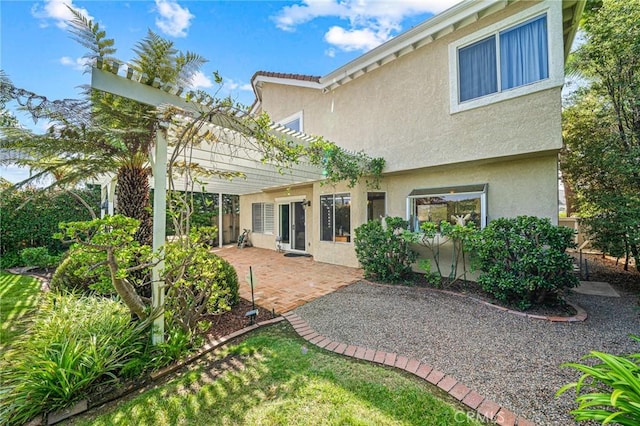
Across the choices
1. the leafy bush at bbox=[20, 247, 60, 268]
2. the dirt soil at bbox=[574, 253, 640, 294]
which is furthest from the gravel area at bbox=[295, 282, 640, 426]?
the leafy bush at bbox=[20, 247, 60, 268]

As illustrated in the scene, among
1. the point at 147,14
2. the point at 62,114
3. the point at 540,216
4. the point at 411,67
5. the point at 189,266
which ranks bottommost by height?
the point at 189,266

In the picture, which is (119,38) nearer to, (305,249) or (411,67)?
(411,67)

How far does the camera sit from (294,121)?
14.7 metres

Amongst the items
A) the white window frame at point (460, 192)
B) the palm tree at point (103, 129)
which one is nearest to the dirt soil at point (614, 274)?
the white window frame at point (460, 192)

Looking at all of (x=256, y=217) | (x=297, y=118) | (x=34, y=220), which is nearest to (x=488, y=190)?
(x=297, y=118)

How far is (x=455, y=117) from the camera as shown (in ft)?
27.4

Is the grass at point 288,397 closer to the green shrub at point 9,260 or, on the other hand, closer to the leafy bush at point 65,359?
the leafy bush at point 65,359

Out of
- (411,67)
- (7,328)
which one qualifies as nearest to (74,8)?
(7,328)

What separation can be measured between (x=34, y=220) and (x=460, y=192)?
777 inches

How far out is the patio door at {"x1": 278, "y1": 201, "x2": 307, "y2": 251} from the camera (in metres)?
15.6

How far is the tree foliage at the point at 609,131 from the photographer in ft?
23.2

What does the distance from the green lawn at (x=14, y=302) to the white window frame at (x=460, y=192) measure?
428 inches

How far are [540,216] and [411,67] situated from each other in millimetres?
6623

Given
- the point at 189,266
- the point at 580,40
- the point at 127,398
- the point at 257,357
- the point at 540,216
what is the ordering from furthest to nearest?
the point at 580,40
the point at 540,216
the point at 189,266
the point at 257,357
the point at 127,398
